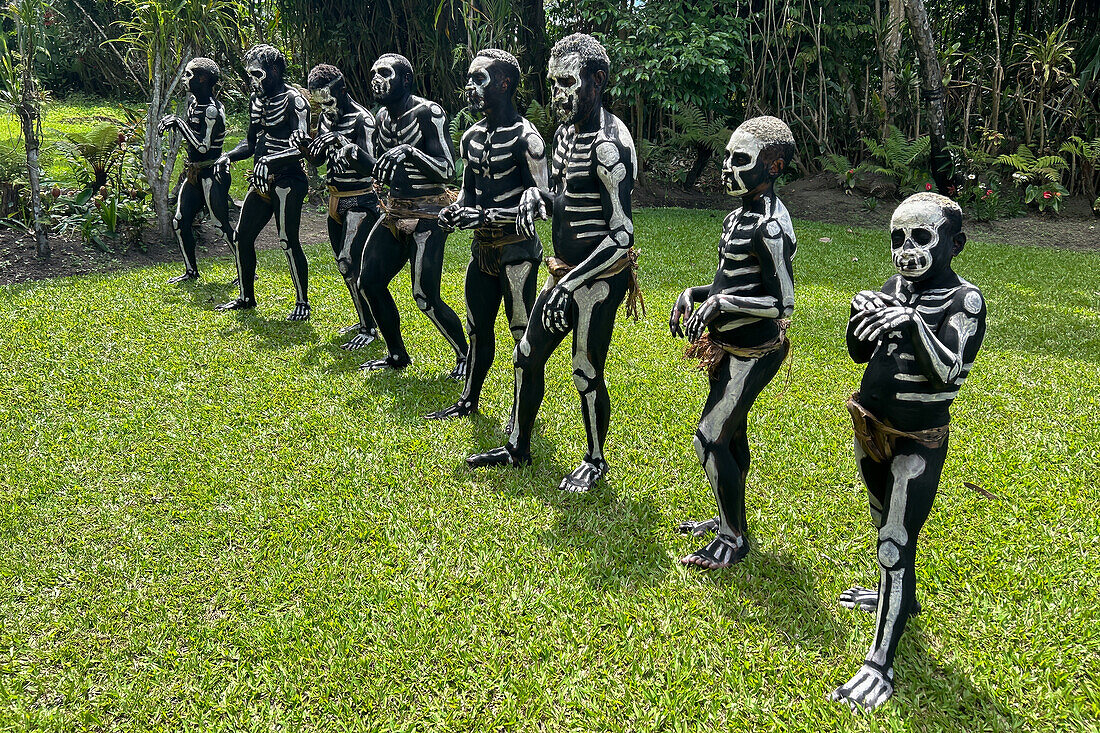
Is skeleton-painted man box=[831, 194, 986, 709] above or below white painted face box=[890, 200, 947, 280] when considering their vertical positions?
below

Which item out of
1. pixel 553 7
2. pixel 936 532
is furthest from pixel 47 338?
pixel 553 7

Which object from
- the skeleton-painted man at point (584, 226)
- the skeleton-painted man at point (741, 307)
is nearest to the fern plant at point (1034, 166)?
the skeleton-painted man at point (584, 226)

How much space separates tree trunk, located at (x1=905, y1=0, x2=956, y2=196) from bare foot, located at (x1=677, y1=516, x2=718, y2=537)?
11.3 metres

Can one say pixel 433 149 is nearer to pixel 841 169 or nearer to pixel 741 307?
pixel 741 307

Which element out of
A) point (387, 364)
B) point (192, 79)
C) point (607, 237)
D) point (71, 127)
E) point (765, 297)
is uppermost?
point (71, 127)

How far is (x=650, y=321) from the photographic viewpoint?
8453mm

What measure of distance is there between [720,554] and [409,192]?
3.75 metres

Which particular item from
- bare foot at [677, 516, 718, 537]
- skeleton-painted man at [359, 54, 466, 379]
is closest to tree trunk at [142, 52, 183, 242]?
skeleton-painted man at [359, 54, 466, 379]

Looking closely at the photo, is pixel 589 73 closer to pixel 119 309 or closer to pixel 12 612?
pixel 12 612

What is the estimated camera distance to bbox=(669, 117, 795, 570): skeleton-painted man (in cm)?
367

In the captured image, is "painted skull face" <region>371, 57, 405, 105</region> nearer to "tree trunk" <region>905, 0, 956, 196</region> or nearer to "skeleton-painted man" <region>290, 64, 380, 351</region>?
"skeleton-painted man" <region>290, 64, 380, 351</region>

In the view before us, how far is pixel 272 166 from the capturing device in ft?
25.7

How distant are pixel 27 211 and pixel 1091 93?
1611cm

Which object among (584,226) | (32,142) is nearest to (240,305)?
(32,142)
